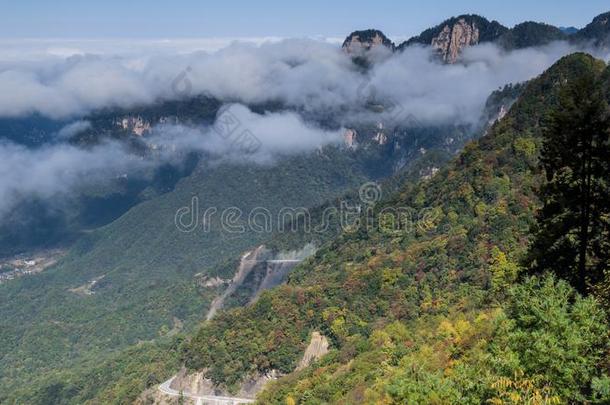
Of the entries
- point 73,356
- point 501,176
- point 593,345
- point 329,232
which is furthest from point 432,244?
point 73,356

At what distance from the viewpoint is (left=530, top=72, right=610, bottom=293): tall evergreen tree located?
30.2 metres

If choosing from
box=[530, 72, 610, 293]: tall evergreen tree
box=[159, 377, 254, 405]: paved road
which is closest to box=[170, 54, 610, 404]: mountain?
box=[159, 377, 254, 405]: paved road

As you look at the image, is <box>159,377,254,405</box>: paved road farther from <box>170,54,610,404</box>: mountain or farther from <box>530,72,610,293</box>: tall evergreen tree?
<box>530,72,610,293</box>: tall evergreen tree

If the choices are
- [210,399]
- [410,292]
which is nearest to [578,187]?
[410,292]

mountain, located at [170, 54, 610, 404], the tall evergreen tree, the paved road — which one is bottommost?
the paved road

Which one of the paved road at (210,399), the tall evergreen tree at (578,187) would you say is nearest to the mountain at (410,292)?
the paved road at (210,399)

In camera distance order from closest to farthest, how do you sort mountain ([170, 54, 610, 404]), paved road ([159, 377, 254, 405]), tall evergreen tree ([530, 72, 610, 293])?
tall evergreen tree ([530, 72, 610, 293]) < mountain ([170, 54, 610, 404]) < paved road ([159, 377, 254, 405])

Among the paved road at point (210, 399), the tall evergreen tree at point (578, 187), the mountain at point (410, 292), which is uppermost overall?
the tall evergreen tree at point (578, 187)

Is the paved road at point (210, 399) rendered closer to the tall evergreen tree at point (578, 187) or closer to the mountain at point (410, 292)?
the mountain at point (410, 292)

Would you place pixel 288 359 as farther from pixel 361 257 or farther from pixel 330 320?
pixel 361 257

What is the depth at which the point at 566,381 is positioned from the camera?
76.8ft

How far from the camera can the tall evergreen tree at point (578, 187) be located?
1187 inches

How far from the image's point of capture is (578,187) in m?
30.6

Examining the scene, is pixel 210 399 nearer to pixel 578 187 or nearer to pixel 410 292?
pixel 410 292
